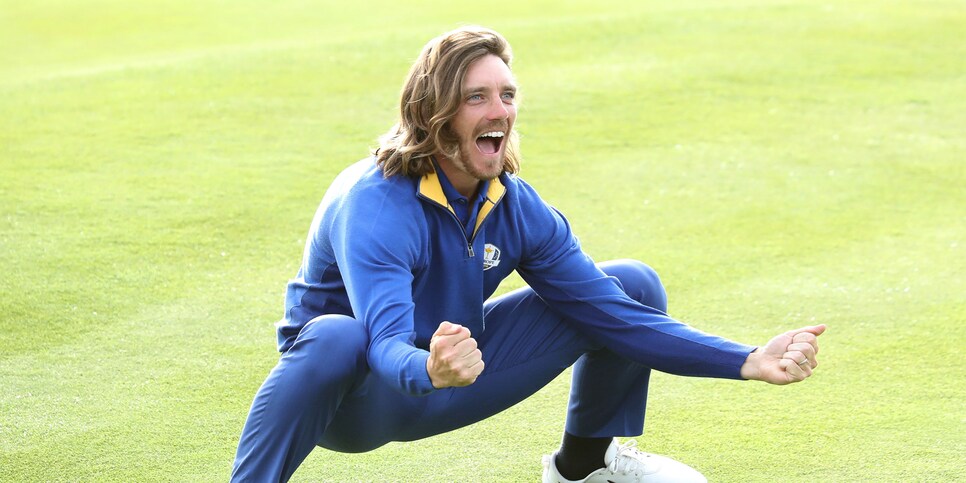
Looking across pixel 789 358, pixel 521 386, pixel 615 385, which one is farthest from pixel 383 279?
pixel 789 358

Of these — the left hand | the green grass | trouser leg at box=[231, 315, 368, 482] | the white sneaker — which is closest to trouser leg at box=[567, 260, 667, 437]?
the white sneaker

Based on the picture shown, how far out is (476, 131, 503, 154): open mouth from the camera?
314 cm

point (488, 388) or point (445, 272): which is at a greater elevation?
point (445, 272)

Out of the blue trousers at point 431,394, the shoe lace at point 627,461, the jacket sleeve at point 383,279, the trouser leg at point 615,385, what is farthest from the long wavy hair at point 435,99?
the shoe lace at point 627,461

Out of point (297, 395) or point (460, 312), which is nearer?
point (297, 395)

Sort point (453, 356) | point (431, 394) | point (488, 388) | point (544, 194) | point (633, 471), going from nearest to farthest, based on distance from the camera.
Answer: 1. point (453, 356)
2. point (431, 394)
3. point (488, 388)
4. point (633, 471)
5. point (544, 194)

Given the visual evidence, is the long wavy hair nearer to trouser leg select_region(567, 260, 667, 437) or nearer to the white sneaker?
trouser leg select_region(567, 260, 667, 437)

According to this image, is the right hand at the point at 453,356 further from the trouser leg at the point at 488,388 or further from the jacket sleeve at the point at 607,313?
the jacket sleeve at the point at 607,313

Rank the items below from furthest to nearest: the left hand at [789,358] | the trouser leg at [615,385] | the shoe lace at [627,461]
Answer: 1. the shoe lace at [627,461]
2. the trouser leg at [615,385]
3. the left hand at [789,358]

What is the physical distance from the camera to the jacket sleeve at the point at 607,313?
10.3 ft

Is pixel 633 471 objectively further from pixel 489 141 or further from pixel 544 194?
pixel 544 194

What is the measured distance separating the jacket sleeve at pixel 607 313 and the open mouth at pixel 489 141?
0.69ft

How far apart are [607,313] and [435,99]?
71 cm

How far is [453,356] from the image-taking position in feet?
8.41
